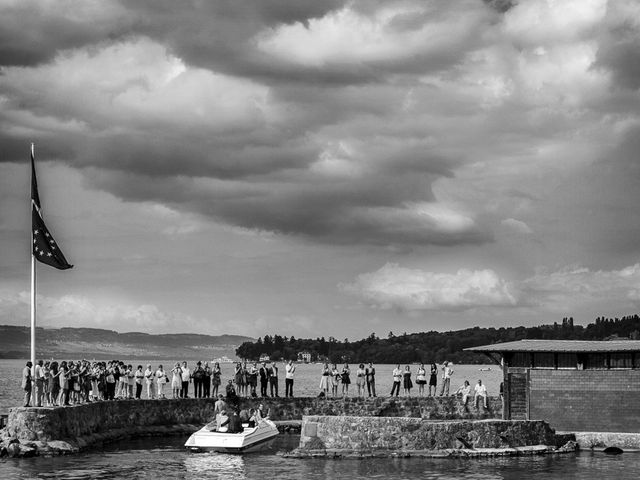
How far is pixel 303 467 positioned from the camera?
37469 millimetres

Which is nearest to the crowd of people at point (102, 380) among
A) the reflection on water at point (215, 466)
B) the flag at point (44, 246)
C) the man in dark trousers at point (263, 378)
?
the man in dark trousers at point (263, 378)

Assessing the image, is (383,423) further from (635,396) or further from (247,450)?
(635,396)

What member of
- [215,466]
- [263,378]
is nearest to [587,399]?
[215,466]

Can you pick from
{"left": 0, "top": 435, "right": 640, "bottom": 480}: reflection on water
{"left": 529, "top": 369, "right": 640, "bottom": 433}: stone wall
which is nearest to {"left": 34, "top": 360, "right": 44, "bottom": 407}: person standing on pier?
{"left": 0, "top": 435, "right": 640, "bottom": 480}: reflection on water

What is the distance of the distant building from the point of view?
42.0m

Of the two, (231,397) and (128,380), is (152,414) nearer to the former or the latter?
(128,380)

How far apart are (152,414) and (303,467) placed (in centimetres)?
1538

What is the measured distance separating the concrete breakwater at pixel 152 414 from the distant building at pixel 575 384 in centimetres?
775

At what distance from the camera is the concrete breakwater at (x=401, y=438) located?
3956cm

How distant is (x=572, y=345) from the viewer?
44.4 m

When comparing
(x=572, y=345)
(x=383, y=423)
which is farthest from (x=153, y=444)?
(x=572, y=345)

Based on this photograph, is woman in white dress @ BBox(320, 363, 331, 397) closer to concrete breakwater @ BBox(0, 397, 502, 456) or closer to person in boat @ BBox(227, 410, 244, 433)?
concrete breakwater @ BBox(0, 397, 502, 456)

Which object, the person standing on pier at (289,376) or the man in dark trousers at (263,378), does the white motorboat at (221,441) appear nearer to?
the person standing on pier at (289,376)

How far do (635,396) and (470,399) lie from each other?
12243mm
